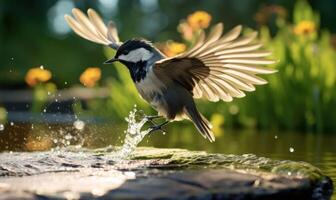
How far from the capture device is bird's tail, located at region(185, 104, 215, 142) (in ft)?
15.8

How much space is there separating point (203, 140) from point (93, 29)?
6.14 feet

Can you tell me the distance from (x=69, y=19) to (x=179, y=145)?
163 cm

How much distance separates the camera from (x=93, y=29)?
18.0 feet

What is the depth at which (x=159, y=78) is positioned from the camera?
452 cm

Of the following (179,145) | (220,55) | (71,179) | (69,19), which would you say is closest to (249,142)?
(179,145)

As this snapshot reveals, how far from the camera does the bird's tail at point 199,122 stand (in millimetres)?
4820

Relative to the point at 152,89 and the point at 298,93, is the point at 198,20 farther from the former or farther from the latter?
the point at 152,89

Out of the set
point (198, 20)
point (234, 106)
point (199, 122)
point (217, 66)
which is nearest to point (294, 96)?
point (234, 106)

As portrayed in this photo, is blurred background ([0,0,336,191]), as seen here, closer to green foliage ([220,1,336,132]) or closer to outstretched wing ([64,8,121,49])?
green foliage ([220,1,336,132])

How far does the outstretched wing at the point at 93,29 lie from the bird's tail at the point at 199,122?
0.84 metres

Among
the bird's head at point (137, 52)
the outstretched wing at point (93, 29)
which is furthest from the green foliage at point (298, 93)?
the bird's head at point (137, 52)

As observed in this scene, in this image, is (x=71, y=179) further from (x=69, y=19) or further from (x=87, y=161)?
(x=69, y=19)

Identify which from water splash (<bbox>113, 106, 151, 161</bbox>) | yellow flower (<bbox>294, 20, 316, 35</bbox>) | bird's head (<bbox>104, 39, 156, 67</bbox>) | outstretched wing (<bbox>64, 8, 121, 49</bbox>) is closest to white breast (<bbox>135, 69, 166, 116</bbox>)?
bird's head (<bbox>104, 39, 156, 67</bbox>)

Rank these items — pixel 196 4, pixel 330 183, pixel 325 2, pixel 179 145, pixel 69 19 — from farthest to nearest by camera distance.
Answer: pixel 196 4 → pixel 325 2 → pixel 179 145 → pixel 69 19 → pixel 330 183
